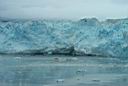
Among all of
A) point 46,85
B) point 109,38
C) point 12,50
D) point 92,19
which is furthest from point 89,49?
point 46,85

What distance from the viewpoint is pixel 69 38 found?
66.1m

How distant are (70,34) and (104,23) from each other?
5931 millimetres

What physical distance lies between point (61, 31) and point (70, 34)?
1.72m

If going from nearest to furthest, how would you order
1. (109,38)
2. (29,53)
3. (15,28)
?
(109,38) < (29,53) < (15,28)

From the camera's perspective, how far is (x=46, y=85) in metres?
20.2

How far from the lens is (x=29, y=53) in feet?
217

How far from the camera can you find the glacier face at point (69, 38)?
5697 cm

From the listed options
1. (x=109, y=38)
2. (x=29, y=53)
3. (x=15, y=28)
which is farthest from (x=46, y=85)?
(x=15, y=28)

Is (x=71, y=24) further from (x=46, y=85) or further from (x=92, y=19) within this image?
(x=46, y=85)

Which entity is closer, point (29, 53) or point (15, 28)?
point (29, 53)

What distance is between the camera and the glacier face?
187 feet

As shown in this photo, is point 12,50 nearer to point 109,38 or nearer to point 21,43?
point 21,43

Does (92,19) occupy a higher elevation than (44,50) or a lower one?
higher

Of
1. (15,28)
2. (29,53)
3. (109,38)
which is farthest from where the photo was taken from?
(15,28)
